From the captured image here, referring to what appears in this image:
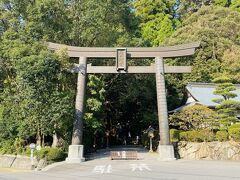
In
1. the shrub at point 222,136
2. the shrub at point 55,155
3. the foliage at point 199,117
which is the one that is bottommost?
the shrub at point 55,155

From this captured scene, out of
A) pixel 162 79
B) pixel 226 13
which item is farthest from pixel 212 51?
pixel 162 79

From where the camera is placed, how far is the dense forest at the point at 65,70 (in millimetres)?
18734

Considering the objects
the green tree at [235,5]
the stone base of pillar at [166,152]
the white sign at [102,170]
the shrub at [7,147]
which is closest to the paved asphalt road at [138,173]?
the white sign at [102,170]

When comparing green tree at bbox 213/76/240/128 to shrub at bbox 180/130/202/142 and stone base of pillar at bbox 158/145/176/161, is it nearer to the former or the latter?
shrub at bbox 180/130/202/142

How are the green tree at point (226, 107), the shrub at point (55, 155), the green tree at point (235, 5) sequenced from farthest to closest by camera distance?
Result: the green tree at point (235, 5) → the green tree at point (226, 107) → the shrub at point (55, 155)

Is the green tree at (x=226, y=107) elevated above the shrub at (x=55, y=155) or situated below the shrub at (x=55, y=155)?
above

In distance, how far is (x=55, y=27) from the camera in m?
23.5

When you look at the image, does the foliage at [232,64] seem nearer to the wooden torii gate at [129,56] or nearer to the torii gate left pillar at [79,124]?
the wooden torii gate at [129,56]

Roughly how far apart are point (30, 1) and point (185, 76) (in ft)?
69.6

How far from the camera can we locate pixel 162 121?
19.5m

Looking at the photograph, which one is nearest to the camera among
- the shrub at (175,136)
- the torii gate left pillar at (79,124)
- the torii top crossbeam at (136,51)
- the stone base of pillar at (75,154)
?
the stone base of pillar at (75,154)

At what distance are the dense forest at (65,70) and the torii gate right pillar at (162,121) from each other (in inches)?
147

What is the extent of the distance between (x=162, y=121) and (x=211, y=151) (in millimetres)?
4103

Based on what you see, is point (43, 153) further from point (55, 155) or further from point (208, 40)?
point (208, 40)
